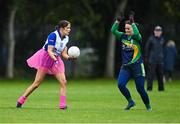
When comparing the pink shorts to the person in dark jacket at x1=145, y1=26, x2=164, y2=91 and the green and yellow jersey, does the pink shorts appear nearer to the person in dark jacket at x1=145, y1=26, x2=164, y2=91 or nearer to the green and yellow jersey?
the green and yellow jersey

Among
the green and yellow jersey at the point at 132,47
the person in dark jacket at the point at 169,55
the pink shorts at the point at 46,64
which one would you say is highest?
the green and yellow jersey at the point at 132,47

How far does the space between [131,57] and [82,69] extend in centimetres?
3355

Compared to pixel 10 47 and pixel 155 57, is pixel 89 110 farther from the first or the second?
pixel 10 47

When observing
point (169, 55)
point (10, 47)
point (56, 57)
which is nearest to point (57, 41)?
point (56, 57)

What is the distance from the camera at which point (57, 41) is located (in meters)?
20.1

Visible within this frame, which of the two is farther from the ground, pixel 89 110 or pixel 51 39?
pixel 51 39

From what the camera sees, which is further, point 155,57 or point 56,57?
point 155,57

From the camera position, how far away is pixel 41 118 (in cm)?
1752

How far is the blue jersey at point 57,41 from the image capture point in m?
20.0

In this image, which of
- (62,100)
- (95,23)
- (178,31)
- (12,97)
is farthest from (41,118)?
(178,31)

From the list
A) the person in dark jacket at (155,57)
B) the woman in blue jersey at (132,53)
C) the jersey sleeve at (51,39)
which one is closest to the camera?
the woman in blue jersey at (132,53)

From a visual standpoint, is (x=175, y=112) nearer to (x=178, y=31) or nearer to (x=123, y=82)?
(x=123, y=82)

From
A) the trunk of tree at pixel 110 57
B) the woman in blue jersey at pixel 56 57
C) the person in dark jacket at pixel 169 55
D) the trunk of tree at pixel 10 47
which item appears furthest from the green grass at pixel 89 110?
the trunk of tree at pixel 110 57

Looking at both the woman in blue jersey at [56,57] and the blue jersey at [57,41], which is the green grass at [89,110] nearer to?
the woman in blue jersey at [56,57]
